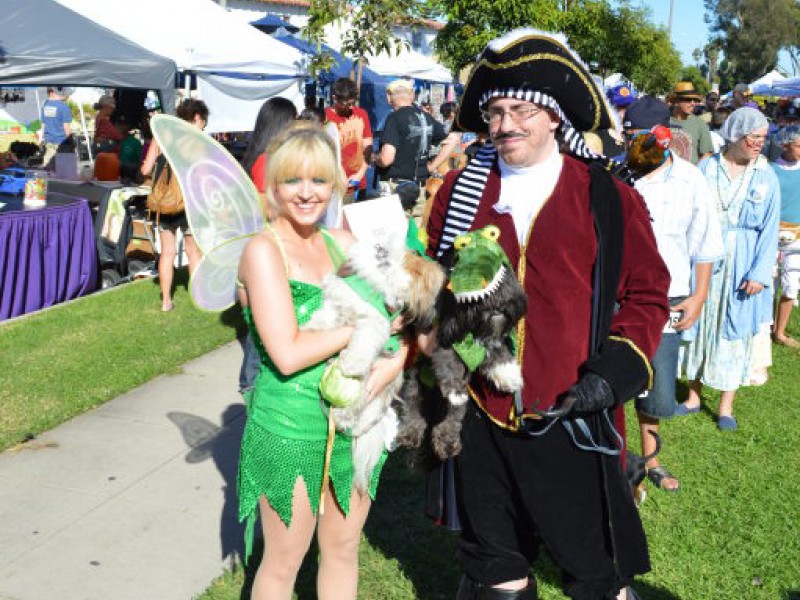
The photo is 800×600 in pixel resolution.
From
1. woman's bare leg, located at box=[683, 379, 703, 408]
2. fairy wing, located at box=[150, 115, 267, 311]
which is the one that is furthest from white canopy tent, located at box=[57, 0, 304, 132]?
fairy wing, located at box=[150, 115, 267, 311]

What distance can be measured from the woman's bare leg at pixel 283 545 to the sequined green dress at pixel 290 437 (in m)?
0.02

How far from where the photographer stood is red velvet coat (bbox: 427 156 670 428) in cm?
243

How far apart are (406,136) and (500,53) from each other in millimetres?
7321

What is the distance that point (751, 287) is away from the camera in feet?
17.4

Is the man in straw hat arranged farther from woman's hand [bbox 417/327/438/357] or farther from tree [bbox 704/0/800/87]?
tree [bbox 704/0/800/87]

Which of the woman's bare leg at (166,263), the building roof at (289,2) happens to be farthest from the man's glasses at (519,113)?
the building roof at (289,2)

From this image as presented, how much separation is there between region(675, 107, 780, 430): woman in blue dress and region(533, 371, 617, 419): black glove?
10.4 ft

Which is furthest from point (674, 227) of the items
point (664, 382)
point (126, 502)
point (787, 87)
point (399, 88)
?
point (787, 87)

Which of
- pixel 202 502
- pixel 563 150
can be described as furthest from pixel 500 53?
pixel 202 502

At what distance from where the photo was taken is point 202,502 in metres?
4.18

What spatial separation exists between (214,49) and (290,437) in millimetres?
11215

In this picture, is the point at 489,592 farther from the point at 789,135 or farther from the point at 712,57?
the point at 712,57

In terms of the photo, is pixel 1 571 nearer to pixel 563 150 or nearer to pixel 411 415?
pixel 411 415

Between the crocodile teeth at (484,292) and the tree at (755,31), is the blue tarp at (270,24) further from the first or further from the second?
the tree at (755,31)
